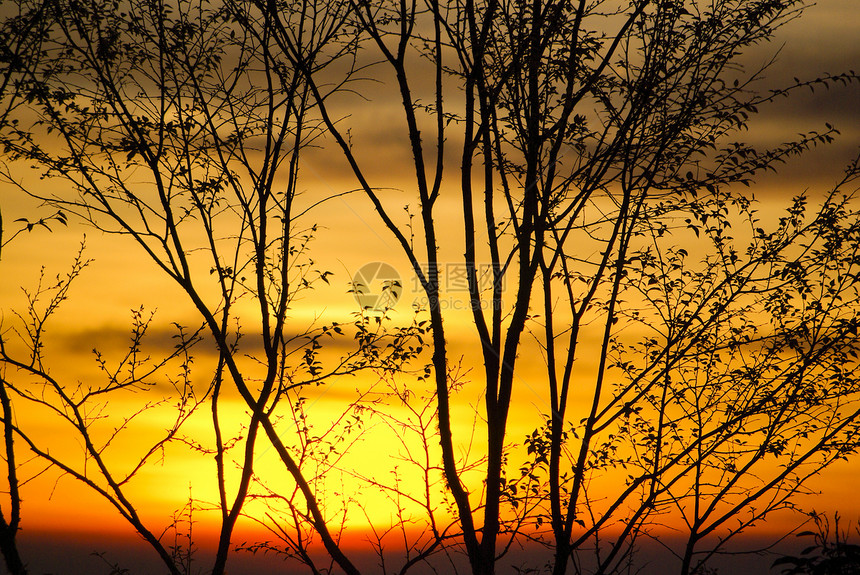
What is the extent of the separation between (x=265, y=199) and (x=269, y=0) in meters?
2.19

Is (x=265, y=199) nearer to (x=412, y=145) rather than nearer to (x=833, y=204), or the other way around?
(x=412, y=145)

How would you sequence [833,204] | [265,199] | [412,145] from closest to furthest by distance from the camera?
[412,145] < [265,199] < [833,204]

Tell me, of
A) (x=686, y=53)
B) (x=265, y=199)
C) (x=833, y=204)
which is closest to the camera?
(x=686, y=53)

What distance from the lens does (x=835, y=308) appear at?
9383mm

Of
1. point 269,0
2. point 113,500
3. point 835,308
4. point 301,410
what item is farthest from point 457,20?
point 113,500

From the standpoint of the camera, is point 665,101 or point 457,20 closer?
point 457,20

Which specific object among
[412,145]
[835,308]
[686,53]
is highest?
[686,53]

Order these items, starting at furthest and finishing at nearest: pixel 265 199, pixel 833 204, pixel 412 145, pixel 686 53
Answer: pixel 833 204 → pixel 265 199 → pixel 686 53 → pixel 412 145

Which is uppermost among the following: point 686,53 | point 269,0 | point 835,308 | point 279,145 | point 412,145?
point 269,0

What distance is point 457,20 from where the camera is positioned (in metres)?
7.39

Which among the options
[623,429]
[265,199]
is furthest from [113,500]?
[623,429]

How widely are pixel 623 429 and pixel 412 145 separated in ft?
16.1

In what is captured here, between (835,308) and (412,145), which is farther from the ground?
(412,145)

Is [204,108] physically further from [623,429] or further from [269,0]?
[623,429]
